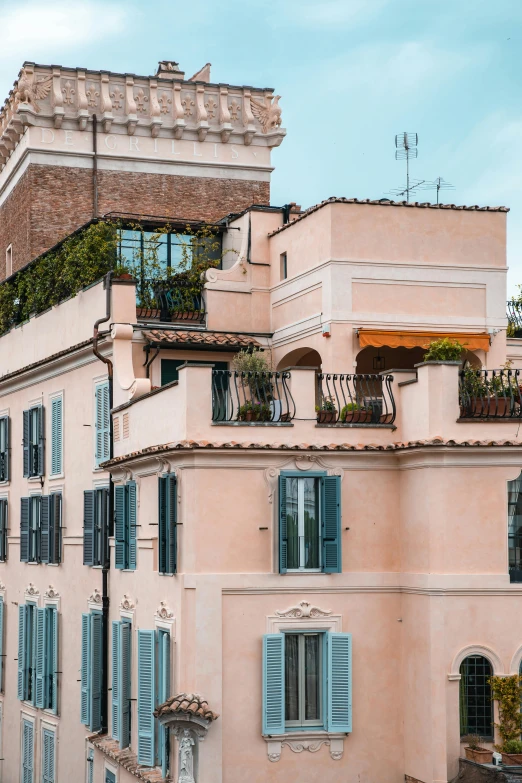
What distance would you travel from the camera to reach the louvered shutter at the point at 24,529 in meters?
33.8

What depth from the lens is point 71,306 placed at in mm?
30406

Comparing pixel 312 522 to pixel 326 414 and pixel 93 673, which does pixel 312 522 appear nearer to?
pixel 326 414

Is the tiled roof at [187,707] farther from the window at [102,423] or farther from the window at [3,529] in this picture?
the window at [3,529]

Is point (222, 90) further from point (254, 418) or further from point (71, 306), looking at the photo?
point (254, 418)

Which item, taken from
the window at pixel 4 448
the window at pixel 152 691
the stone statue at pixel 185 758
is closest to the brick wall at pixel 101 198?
the window at pixel 4 448

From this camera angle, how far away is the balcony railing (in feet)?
78.7

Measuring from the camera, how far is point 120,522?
27.0 meters

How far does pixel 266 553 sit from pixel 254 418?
2258 mm

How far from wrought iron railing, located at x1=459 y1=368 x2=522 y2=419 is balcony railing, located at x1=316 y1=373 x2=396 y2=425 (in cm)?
138

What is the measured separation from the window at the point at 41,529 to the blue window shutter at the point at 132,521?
538 centimetres

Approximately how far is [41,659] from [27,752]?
2.91m

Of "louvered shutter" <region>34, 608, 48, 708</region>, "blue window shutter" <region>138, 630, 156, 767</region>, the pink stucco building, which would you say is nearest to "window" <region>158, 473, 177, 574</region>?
the pink stucco building

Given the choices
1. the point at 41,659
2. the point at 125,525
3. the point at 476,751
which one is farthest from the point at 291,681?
the point at 41,659

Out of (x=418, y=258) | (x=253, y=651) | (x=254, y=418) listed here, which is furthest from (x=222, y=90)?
(x=253, y=651)
